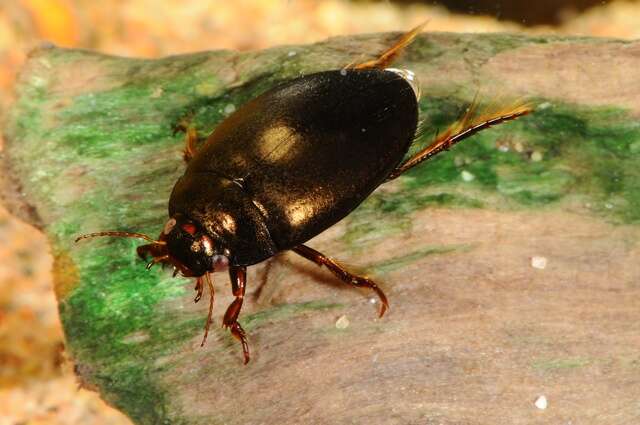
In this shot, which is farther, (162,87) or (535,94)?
(162,87)

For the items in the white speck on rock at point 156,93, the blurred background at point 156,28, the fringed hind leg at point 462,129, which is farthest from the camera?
the blurred background at point 156,28

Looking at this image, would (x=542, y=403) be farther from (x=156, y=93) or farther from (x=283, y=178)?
(x=156, y=93)

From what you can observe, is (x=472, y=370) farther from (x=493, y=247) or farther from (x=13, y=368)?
(x=13, y=368)

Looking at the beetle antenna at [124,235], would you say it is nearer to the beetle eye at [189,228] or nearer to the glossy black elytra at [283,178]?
the glossy black elytra at [283,178]

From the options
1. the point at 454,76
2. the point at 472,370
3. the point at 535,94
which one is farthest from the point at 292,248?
the point at 535,94

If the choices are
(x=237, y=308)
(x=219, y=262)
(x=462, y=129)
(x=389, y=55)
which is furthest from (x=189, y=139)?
(x=462, y=129)

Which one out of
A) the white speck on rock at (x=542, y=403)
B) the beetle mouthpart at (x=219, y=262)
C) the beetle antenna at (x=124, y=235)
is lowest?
the white speck on rock at (x=542, y=403)

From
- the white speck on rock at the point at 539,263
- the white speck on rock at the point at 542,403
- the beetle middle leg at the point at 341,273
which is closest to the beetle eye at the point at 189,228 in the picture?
the beetle middle leg at the point at 341,273
